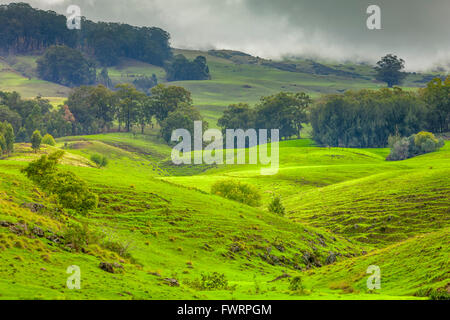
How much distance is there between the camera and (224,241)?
5759cm

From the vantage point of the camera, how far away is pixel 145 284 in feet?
112

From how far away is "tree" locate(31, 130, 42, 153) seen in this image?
14865cm

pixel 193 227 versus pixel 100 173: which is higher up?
pixel 100 173

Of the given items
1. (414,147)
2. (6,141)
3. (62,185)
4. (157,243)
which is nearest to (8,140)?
(6,141)

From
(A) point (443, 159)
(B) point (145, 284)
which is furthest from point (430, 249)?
(A) point (443, 159)

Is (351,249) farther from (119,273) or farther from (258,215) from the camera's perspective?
(119,273)

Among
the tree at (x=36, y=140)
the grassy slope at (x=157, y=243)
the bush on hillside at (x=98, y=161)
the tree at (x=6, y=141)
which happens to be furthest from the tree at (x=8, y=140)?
the grassy slope at (x=157, y=243)

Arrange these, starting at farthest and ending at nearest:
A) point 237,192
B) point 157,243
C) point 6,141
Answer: point 6,141, point 237,192, point 157,243

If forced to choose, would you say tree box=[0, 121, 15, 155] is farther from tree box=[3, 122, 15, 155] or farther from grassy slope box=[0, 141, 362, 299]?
grassy slope box=[0, 141, 362, 299]

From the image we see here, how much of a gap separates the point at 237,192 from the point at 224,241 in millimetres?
29671

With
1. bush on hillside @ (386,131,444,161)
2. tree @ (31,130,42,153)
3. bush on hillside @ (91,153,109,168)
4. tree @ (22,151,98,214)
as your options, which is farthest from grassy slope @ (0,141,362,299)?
bush on hillside @ (386,131,444,161)

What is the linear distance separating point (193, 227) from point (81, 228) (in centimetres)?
1850

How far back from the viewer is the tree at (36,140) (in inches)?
5852

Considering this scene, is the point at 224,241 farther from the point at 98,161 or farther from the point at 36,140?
the point at 36,140
